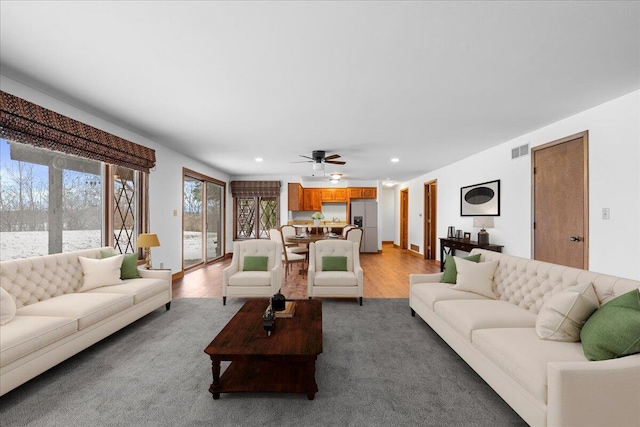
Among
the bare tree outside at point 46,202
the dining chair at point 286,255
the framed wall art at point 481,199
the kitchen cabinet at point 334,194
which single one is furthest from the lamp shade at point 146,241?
the kitchen cabinet at point 334,194

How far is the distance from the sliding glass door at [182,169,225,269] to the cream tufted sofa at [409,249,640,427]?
519cm

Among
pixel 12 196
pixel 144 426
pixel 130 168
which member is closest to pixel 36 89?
pixel 12 196

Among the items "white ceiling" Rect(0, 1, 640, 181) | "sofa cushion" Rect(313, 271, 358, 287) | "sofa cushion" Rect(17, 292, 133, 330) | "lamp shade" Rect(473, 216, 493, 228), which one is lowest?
"sofa cushion" Rect(313, 271, 358, 287)

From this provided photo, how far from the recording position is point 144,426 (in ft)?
→ 5.38

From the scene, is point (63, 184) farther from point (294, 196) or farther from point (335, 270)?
point (294, 196)

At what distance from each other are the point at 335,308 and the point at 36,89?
4.04 meters

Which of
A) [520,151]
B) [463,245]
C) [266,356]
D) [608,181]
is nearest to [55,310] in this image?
[266,356]

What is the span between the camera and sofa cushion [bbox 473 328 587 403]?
1.50 m

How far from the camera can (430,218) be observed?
26.0ft

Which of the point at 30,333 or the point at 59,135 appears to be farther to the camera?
the point at 59,135

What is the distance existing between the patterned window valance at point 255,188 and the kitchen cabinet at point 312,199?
1.17 m

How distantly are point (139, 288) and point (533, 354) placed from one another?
3577 mm

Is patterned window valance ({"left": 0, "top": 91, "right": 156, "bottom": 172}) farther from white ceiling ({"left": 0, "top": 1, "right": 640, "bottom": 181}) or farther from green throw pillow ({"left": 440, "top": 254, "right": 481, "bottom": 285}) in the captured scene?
green throw pillow ({"left": 440, "top": 254, "right": 481, "bottom": 285})

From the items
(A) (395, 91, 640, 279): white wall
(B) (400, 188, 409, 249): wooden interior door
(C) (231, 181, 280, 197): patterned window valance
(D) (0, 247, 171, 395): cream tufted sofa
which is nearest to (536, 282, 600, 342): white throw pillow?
(A) (395, 91, 640, 279): white wall
